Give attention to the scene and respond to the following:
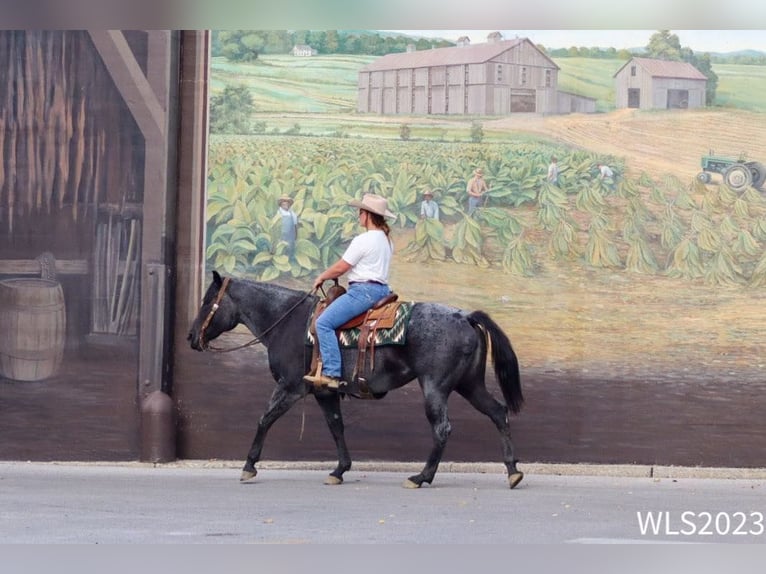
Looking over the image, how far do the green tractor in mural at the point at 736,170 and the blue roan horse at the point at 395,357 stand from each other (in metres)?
2.90

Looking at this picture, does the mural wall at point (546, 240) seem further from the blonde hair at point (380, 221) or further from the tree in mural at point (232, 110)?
the blonde hair at point (380, 221)

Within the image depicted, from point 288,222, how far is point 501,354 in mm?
2792

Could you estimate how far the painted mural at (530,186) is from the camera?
45.0 feet

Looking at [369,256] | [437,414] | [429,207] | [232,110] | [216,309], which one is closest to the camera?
[437,414]

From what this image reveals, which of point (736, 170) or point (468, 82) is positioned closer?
point (736, 170)

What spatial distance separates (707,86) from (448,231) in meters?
2.79

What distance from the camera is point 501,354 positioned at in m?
12.4

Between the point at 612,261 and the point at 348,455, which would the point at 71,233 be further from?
the point at 612,261

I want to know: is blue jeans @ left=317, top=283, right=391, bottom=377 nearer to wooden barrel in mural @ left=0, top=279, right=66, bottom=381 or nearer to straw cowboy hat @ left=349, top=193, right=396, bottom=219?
straw cowboy hat @ left=349, top=193, right=396, bottom=219

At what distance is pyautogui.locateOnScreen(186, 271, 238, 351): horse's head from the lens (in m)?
12.9

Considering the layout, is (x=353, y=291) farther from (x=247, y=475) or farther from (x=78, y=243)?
(x=78, y=243)

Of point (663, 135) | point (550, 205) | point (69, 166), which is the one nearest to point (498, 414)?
point (550, 205)

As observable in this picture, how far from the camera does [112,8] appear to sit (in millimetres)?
13500

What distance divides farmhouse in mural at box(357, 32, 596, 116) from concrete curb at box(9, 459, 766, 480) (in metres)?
3.36
